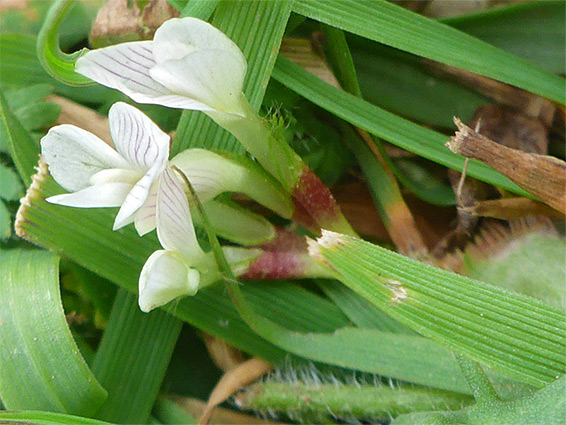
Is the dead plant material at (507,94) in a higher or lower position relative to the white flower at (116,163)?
higher

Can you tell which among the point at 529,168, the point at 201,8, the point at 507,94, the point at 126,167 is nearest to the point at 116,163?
the point at 126,167

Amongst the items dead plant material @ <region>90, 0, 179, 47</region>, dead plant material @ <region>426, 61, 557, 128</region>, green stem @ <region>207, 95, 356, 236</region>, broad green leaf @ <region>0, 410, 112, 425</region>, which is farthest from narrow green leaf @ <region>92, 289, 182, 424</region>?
dead plant material @ <region>426, 61, 557, 128</region>

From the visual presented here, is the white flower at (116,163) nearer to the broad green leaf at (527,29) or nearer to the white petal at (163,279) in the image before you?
the white petal at (163,279)

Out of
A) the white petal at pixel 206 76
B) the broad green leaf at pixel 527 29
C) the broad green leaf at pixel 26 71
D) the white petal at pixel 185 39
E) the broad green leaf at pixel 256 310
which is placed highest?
the broad green leaf at pixel 527 29

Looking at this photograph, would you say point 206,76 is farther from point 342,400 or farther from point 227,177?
point 342,400

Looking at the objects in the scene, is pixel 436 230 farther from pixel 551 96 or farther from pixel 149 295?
pixel 149 295

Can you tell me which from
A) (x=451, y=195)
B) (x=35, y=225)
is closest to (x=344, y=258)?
(x=451, y=195)

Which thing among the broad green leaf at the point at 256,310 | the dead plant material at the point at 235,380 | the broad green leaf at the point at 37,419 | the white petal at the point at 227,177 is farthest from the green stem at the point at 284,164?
the broad green leaf at the point at 37,419
